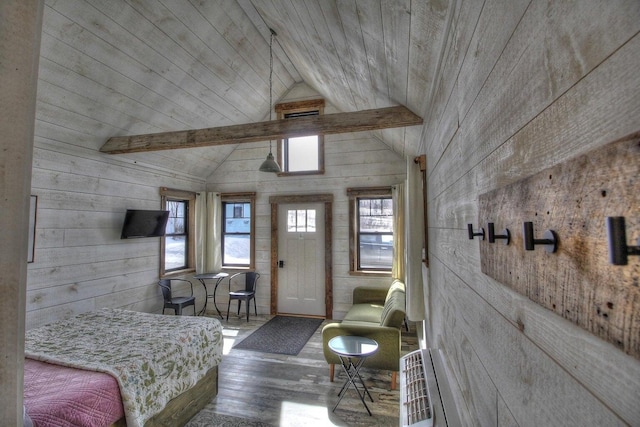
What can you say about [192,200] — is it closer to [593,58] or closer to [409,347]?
[409,347]

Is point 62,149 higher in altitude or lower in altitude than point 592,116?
higher

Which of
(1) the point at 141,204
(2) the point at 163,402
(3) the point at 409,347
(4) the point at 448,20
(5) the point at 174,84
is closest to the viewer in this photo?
(4) the point at 448,20

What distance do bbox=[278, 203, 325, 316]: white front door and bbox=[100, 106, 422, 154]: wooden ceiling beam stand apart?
2.20m

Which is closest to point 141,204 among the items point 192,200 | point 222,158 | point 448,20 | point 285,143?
point 192,200

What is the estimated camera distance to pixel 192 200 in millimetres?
5441

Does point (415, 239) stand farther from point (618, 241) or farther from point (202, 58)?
point (202, 58)

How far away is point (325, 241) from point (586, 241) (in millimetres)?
4762

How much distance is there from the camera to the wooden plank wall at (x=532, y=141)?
0.35 m

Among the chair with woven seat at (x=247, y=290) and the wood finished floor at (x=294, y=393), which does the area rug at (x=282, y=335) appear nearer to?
the wood finished floor at (x=294, y=393)

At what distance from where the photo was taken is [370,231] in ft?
16.6

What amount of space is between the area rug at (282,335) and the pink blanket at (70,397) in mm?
2138

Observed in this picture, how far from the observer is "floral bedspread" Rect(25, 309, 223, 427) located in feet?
6.56

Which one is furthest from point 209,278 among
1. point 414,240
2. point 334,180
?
point 414,240

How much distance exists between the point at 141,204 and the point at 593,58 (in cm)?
494
